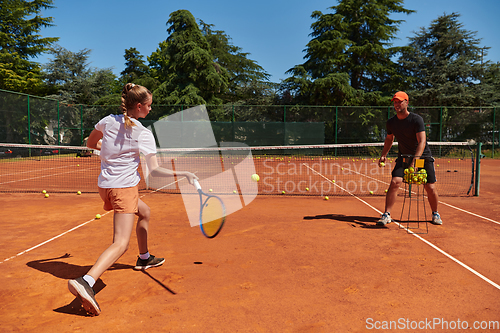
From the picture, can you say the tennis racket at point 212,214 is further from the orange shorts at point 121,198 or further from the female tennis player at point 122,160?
the orange shorts at point 121,198

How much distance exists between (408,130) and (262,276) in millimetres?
2968

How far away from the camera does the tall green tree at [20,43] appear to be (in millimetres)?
25016

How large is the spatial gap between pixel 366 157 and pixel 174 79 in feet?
48.3

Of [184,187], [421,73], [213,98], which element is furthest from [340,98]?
[184,187]

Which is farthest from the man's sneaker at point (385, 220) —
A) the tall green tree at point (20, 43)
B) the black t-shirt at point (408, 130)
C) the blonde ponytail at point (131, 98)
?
the tall green tree at point (20, 43)

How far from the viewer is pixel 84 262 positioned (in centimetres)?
358

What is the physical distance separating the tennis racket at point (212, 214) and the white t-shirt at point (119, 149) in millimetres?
505

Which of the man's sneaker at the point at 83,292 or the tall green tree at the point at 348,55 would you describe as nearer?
the man's sneaker at the point at 83,292

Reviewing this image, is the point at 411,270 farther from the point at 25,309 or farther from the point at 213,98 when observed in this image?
the point at 213,98

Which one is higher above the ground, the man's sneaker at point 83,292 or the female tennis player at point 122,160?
the female tennis player at point 122,160

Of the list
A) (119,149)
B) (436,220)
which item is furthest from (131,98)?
(436,220)

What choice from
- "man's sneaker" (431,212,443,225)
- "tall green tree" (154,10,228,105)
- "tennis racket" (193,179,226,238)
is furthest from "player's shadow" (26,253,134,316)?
"tall green tree" (154,10,228,105)

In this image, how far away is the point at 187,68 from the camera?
Answer: 2506 cm

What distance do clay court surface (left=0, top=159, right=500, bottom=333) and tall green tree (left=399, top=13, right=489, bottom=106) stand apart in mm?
21444
